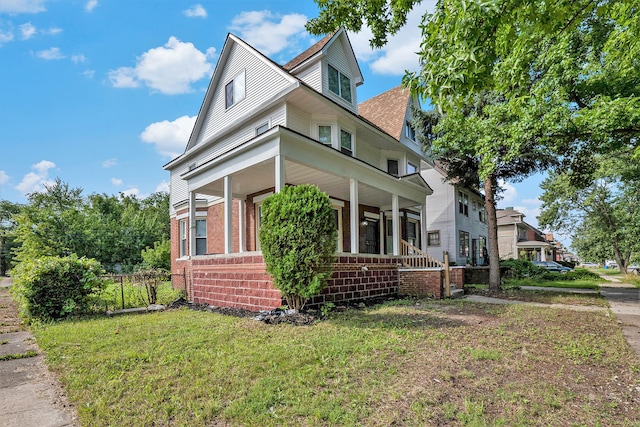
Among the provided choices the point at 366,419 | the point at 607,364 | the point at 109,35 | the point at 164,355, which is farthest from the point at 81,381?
the point at 109,35

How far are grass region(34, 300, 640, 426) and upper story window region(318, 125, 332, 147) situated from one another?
706cm

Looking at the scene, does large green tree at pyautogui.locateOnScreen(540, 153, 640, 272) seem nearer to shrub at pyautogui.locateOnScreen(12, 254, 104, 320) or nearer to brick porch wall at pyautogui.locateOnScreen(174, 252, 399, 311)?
brick porch wall at pyautogui.locateOnScreen(174, 252, 399, 311)

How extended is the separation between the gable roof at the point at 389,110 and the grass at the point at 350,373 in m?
12.0

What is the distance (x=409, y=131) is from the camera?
17.4 meters

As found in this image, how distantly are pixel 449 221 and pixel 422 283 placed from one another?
10.7m

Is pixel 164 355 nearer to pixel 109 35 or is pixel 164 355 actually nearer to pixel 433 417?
pixel 433 417

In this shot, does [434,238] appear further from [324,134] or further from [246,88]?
[246,88]

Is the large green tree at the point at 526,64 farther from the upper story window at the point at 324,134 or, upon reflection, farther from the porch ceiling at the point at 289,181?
the upper story window at the point at 324,134

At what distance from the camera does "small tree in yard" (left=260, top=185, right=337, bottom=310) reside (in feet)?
21.7

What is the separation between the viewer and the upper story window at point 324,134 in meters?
11.7

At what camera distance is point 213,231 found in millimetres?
14500

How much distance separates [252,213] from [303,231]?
6.54 meters

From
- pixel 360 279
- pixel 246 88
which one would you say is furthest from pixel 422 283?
pixel 246 88

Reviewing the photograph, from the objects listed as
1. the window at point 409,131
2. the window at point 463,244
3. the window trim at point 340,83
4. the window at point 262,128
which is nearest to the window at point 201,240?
the window at point 262,128
